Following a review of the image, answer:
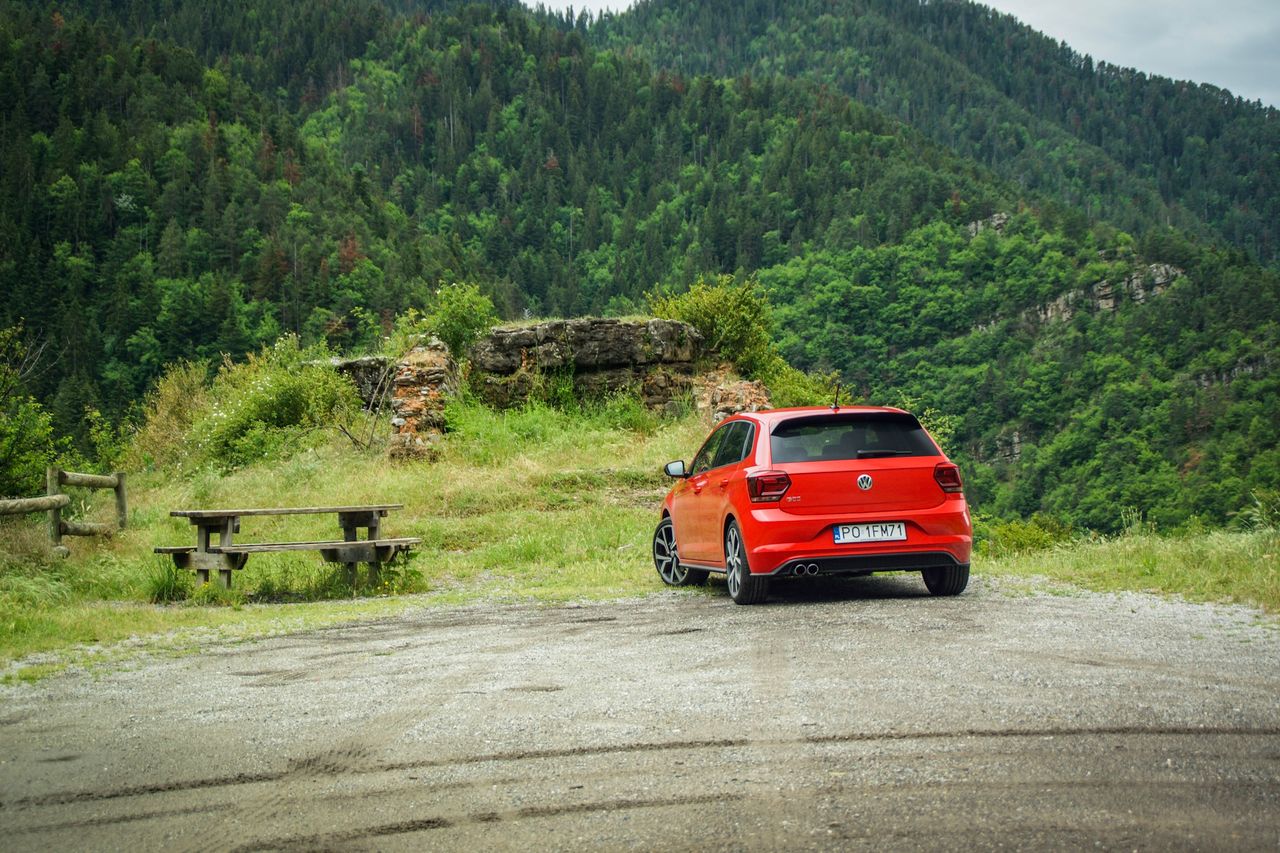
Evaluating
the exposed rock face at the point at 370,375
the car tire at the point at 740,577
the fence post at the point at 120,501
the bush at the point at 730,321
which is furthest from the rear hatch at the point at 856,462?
the exposed rock face at the point at 370,375

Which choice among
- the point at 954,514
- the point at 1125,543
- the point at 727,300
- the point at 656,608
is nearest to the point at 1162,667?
the point at 954,514

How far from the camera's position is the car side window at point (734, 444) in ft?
35.0

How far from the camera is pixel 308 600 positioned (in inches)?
507

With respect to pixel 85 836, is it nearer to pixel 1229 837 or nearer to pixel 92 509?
pixel 1229 837

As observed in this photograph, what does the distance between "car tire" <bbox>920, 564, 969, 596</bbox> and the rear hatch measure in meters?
→ 0.67

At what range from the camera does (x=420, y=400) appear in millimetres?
24500

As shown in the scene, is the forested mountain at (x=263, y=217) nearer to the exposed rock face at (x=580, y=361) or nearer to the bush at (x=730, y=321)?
the bush at (x=730, y=321)

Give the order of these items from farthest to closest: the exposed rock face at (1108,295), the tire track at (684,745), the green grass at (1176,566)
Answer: the exposed rock face at (1108,295) < the green grass at (1176,566) < the tire track at (684,745)

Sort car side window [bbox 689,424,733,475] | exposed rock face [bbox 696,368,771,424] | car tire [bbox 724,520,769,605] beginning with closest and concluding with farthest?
car tire [bbox 724,520,769,605], car side window [bbox 689,424,733,475], exposed rock face [bbox 696,368,771,424]

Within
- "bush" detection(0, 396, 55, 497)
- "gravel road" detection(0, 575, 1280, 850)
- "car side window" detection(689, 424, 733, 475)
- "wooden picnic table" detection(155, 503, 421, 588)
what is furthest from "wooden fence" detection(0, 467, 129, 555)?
"car side window" detection(689, 424, 733, 475)

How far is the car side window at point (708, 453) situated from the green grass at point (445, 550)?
1281 mm

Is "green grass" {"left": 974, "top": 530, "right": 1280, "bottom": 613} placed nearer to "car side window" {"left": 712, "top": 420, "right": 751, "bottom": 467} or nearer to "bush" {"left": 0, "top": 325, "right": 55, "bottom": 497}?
"car side window" {"left": 712, "top": 420, "right": 751, "bottom": 467}

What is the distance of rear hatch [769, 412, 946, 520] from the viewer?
32.3 feet

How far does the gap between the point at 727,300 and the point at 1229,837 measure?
1023 inches
